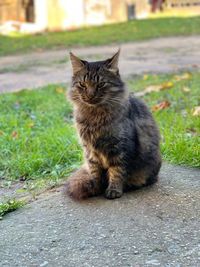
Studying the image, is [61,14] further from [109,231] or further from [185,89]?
[109,231]

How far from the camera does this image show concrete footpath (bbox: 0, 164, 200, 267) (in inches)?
106

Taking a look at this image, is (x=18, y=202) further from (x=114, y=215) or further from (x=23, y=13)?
(x=23, y=13)

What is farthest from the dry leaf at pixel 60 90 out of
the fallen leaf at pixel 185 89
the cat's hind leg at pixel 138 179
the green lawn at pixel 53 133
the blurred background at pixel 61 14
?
the blurred background at pixel 61 14

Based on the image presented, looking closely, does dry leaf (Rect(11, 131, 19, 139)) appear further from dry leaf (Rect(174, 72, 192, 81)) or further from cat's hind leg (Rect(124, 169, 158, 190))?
dry leaf (Rect(174, 72, 192, 81))

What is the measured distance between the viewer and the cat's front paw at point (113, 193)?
3439 millimetres

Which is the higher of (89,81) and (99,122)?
(89,81)

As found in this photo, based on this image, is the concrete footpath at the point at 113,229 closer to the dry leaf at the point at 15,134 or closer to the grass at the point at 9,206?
the grass at the point at 9,206

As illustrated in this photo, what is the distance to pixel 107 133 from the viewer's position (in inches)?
136

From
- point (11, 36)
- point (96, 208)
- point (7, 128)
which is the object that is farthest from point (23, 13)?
point (96, 208)

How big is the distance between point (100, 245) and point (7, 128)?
291cm

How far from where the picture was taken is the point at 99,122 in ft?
11.4

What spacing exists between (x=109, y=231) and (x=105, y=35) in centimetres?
1291

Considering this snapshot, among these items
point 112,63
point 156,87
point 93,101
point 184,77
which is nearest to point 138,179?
point 93,101

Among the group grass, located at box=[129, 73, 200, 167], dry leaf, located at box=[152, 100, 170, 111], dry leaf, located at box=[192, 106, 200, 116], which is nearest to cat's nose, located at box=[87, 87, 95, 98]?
grass, located at box=[129, 73, 200, 167]
